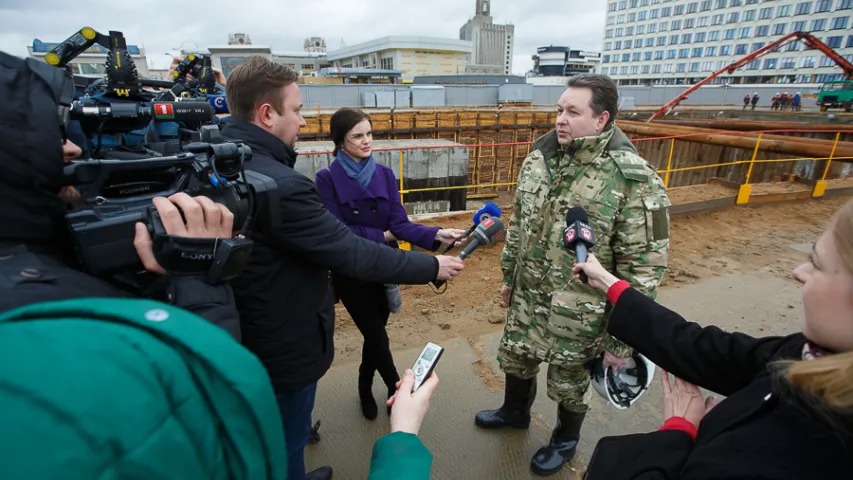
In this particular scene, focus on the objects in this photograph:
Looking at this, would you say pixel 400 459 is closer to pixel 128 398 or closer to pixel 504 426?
pixel 128 398

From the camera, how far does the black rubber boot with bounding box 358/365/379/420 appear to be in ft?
8.83

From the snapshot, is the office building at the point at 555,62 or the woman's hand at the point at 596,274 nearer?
the woman's hand at the point at 596,274

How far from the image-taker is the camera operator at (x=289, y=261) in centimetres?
154

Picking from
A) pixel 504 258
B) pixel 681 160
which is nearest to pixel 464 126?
pixel 681 160

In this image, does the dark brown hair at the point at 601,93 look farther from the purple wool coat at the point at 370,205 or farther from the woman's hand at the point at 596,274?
the purple wool coat at the point at 370,205

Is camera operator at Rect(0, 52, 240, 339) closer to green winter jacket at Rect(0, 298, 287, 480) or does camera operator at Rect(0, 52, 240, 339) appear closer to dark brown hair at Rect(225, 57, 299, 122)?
green winter jacket at Rect(0, 298, 287, 480)

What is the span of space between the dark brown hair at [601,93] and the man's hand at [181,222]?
1.86 m

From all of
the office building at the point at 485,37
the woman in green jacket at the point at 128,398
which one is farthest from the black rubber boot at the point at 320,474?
the office building at the point at 485,37

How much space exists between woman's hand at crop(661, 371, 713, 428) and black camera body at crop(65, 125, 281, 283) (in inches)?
50.9

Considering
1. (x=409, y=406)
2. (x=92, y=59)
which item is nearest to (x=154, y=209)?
(x=409, y=406)

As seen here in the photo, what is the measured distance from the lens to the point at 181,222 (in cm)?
98

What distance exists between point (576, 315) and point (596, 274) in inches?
21.6

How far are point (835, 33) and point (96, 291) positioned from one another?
64.7 metres

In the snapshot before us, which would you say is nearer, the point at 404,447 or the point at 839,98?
the point at 404,447
